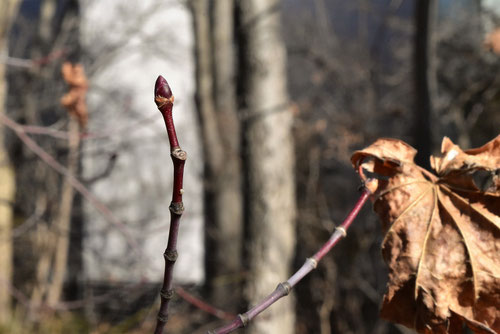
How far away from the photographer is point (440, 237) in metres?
0.96

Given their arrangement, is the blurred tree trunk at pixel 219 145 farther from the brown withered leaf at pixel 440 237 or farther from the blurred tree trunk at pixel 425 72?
the brown withered leaf at pixel 440 237

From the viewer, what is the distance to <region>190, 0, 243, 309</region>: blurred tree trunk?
5793 mm

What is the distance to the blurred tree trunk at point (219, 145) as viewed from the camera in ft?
19.0

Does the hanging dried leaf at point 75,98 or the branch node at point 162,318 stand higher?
the hanging dried leaf at point 75,98

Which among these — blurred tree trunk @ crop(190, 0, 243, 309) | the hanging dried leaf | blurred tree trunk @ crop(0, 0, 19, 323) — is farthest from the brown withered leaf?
blurred tree trunk @ crop(0, 0, 19, 323)

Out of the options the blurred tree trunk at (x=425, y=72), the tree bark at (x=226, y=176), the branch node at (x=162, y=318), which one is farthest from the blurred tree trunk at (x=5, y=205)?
the branch node at (x=162, y=318)

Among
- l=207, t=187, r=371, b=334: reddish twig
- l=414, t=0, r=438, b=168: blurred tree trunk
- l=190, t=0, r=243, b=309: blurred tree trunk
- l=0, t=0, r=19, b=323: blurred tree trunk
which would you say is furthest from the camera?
l=190, t=0, r=243, b=309: blurred tree trunk

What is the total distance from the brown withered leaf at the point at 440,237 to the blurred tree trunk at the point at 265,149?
307cm

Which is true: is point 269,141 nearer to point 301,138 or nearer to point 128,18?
point 301,138

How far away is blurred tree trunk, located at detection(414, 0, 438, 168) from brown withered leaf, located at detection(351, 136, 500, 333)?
2357mm

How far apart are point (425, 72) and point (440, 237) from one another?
8.62ft

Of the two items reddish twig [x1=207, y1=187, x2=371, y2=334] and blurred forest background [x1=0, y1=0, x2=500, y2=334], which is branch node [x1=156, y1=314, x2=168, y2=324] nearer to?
reddish twig [x1=207, y1=187, x2=371, y2=334]

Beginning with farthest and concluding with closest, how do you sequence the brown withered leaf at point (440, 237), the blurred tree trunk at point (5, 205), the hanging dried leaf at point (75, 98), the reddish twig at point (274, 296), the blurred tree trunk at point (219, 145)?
the blurred tree trunk at point (219, 145) → the blurred tree trunk at point (5, 205) → the hanging dried leaf at point (75, 98) → the brown withered leaf at point (440, 237) → the reddish twig at point (274, 296)

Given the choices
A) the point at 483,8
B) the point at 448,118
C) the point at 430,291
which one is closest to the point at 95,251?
the point at 448,118
